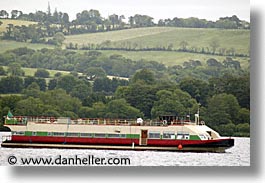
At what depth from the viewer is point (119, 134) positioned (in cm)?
2306

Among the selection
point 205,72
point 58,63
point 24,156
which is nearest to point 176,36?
point 205,72

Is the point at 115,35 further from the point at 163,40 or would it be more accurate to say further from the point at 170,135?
the point at 170,135

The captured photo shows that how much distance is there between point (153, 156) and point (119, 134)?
87 centimetres

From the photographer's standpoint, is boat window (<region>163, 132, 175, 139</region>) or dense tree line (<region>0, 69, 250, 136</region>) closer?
dense tree line (<region>0, 69, 250, 136</region>)

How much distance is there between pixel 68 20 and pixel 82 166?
281 cm

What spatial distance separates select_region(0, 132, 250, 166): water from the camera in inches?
873

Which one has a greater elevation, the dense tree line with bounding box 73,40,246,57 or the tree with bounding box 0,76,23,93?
the dense tree line with bounding box 73,40,246,57

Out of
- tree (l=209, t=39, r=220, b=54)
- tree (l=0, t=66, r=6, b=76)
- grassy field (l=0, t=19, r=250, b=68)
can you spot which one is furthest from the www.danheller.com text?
tree (l=209, t=39, r=220, b=54)

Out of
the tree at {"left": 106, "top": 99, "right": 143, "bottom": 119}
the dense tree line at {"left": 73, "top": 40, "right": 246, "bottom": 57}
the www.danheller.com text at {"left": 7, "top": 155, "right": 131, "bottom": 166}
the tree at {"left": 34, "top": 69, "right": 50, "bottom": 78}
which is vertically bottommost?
the www.danheller.com text at {"left": 7, "top": 155, "right": 131, "bottom": 166}

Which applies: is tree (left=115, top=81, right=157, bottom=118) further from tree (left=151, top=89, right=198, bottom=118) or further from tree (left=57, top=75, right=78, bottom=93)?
tree (left=57, top=75, right=78, bottom=93)

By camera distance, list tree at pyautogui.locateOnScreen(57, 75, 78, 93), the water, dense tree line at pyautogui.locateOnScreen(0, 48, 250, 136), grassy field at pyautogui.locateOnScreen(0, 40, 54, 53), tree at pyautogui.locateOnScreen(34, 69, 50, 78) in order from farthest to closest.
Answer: tree at pyautogui.locateOnScreen(57, 75, 78, 93)
tree at pyautogui.locateOnScreen(34, 69, 50, 78)
dense tree line at pyautogui.locateOnScreen(0, 48, 250, 136)
grassy field at pyautogui.locateOnScreen(0, 40, 54, 53)
the water

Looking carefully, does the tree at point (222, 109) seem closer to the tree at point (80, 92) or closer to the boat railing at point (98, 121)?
the boat railing at point (98, 121)

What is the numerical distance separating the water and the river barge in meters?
0.23

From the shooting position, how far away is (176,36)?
23.4 m
